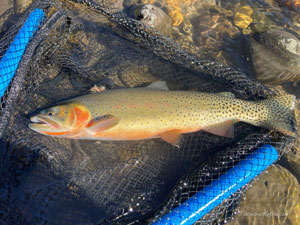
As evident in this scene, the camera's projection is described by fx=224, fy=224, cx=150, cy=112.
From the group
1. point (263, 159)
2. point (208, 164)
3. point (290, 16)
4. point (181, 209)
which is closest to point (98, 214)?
point (181, 209)

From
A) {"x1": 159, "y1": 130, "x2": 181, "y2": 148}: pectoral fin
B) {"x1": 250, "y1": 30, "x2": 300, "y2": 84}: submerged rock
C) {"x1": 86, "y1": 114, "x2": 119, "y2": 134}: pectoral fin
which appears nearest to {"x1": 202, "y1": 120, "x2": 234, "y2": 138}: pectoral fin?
{"x1": 159, "y1": 130, "x2": 181, "y2": 148}: pectoral fin

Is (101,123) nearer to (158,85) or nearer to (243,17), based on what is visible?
(158,85)

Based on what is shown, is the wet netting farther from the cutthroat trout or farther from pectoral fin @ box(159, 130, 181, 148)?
pectoral fin @ box(159, 130, 181, 148)

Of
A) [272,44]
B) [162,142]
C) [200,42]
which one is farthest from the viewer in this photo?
[200,42]

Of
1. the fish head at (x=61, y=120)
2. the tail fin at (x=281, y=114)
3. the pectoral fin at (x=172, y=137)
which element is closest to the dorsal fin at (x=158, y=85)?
Result: the pectoral fin at (x=172, y=137)

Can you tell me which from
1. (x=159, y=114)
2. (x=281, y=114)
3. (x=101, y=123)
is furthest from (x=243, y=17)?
(x=101, y=123)

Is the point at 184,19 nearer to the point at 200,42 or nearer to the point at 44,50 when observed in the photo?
the point at 200,42

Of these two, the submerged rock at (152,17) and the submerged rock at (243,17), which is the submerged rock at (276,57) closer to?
the submerged rock at (243,17)
